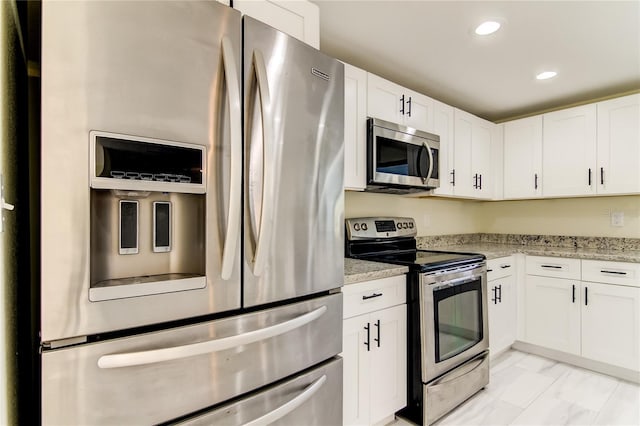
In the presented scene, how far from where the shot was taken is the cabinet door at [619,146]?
104 inches

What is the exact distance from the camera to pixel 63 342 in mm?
836

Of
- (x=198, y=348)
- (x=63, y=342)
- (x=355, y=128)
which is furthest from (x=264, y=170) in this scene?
(x=355, y=128)

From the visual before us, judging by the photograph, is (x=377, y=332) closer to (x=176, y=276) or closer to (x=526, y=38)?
(x=176, y=276)

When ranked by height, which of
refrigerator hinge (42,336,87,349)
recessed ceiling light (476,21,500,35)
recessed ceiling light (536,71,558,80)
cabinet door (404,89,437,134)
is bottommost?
refrigerator hinge (42,336,87,349)

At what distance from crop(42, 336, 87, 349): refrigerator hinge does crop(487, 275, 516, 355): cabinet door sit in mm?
2668

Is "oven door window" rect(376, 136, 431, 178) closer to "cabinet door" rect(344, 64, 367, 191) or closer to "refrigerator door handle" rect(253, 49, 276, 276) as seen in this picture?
"cabinet door" rect(344, 64, 367, 191)

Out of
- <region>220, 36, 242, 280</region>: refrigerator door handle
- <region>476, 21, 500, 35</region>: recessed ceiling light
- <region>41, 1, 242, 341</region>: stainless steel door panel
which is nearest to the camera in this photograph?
<region>41, 1, 242, 341</region>: stainless steel door panel

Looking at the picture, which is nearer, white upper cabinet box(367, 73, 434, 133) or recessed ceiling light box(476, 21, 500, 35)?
recessed ceiling light box(476, 21, 500, 35)

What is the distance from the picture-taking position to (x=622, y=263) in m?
2.50

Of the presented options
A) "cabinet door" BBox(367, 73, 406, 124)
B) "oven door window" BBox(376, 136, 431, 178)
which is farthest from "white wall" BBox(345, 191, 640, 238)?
"cabinet door" BBox(367, 73, 406, 124)

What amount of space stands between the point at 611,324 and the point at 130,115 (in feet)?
11.1

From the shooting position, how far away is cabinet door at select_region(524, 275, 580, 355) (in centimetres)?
273

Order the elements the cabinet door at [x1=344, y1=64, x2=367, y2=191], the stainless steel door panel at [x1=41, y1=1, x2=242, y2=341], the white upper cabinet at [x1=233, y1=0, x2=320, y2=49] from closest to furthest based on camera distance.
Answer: the stainless steel door panel at [x1=41, y1=1, x2=242, y2=341] → the white upper cabinet at [x1=233, y1=0, x2=320, y2=49] → the cabinet door at [x1=344, y1=64, x2=367, y2=191]

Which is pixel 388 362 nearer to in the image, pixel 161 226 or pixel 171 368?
pixel 171 368
